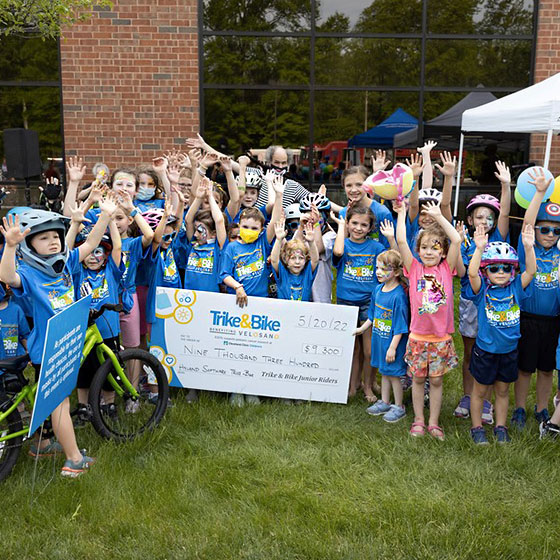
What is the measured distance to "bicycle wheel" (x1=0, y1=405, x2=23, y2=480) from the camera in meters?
3.76

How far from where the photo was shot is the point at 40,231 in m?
3.80

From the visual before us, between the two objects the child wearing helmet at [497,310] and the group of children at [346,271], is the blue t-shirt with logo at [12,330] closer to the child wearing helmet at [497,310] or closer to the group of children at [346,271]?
the group of children at [346,271]

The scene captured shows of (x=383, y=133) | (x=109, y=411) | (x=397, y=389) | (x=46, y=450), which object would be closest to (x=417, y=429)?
(x=397, y=389)

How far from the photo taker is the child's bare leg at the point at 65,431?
12.9ft

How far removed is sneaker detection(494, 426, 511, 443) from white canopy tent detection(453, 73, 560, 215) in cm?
395

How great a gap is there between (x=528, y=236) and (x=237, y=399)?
2572 mm

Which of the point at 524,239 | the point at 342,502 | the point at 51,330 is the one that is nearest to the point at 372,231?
the point at 524,239

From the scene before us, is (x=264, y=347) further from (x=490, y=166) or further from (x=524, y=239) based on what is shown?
(x=490, y=166)

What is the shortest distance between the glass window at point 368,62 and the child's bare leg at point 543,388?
24.1 feet

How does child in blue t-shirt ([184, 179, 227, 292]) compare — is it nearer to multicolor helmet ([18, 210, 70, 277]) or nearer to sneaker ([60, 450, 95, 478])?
multicolor helmet ([18, 210, 70, 277])

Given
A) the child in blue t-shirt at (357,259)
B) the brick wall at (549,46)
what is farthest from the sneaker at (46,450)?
the brick wall at (549,46)

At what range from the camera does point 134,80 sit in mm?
10367

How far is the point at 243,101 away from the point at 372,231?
6.35 meters

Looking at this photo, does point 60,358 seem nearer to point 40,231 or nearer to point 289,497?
point 40,231
